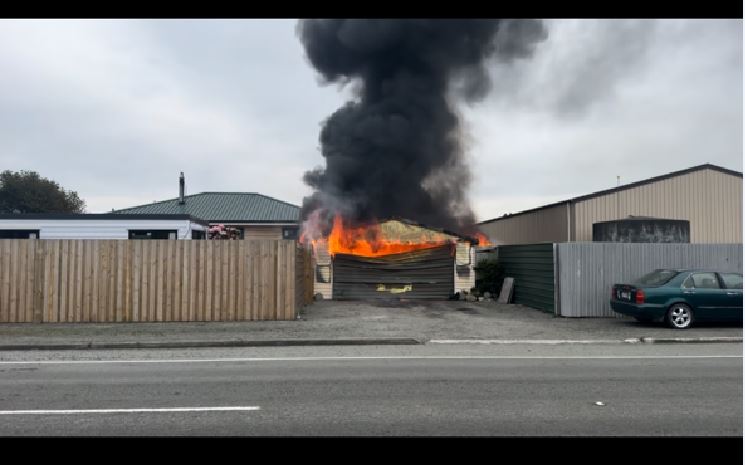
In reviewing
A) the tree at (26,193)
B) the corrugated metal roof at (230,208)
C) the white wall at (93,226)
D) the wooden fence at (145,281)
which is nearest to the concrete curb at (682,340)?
the wooden fence at (145,281)

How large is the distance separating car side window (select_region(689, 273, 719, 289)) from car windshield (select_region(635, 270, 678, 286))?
1.38ft

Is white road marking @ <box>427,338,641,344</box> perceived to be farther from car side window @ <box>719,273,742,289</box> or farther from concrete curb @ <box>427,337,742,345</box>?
car side window @ <box>719,273,742,289</box>

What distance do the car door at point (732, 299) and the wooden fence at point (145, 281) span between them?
962cm

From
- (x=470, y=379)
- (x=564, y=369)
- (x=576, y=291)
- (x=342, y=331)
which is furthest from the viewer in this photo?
(x=576, y=291)

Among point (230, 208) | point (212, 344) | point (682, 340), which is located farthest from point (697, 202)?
point (230, 208)

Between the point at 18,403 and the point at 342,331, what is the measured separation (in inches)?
271

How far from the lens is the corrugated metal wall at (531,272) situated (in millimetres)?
16172

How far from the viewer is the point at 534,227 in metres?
25.6

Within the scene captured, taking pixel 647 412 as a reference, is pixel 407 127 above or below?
above

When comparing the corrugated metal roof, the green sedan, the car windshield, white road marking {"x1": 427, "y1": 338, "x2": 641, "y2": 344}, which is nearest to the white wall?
the corrugated metal roof

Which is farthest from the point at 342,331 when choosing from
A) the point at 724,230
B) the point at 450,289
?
the point at 724,230

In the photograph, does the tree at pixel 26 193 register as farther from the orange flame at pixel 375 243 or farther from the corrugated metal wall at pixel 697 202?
the corrugated metal wall at pixel 697 202

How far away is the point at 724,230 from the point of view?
74.5ft

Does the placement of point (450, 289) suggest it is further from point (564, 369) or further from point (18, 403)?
point (18, 403)
